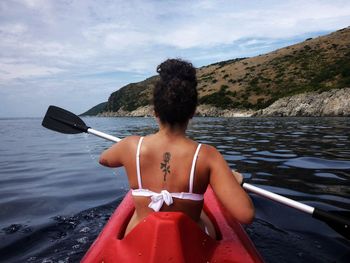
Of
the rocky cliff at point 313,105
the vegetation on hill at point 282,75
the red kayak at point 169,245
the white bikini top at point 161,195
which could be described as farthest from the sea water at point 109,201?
the vegetation on hill at point 282,75

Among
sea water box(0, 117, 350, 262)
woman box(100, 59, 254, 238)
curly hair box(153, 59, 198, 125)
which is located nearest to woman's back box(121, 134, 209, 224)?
woman box(100, 59, 254, 238)

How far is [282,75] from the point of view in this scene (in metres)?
64.4

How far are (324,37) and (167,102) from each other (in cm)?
8157

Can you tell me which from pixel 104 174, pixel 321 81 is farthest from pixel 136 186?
pixel 321 81

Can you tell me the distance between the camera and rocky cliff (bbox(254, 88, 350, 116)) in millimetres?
42334

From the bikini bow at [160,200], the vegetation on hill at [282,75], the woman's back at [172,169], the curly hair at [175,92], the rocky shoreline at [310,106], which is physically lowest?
the rocky shoreline at [310,106]

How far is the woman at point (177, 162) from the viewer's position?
8.68ft

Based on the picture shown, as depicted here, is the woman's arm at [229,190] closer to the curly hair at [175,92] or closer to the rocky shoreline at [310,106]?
the curly hair at [175,92]

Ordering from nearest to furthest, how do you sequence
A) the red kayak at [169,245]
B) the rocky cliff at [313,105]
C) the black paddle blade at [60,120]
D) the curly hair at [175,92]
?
the red kayak at [169,245] < the curly hair at [175,92] < the black paddle blade at [60,120] < the rocky cliff at [313,105]

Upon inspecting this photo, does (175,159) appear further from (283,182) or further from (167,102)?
(283,182)

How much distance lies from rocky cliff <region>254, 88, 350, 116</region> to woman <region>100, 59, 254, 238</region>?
1649 inches

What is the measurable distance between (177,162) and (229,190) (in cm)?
40

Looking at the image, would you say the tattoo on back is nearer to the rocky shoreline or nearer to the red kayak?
the red kayak

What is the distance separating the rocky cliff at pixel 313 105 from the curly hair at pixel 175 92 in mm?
41925
